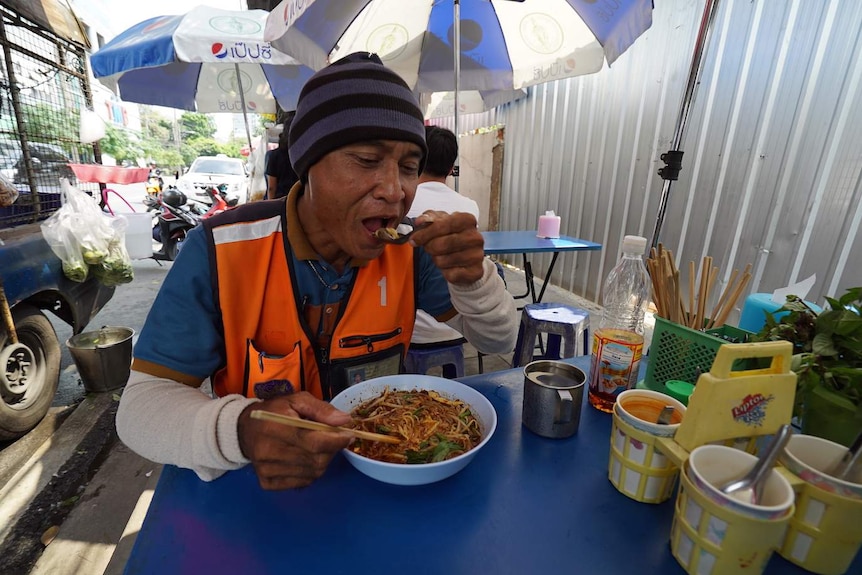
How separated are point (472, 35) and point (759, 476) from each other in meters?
4.24

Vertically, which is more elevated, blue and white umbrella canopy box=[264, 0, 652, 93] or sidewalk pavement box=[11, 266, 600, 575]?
blue and white umbrella canopy box=[264, 0, 652, 93]

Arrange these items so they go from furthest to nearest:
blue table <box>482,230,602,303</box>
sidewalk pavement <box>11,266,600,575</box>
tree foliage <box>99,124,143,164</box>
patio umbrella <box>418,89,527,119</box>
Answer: tree foliage <box>99,124,143,164</box> < patio umbrella <box>418,89,527,119</box> < blue table <box>482,230,602,303</box> < sidewalk pavement <box>11,266,600,575</box>

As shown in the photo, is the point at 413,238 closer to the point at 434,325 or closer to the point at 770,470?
the point at 770,470

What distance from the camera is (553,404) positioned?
117cm

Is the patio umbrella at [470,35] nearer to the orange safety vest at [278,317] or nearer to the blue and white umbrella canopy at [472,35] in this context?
the blue and white umbrella canopy at [472,35]

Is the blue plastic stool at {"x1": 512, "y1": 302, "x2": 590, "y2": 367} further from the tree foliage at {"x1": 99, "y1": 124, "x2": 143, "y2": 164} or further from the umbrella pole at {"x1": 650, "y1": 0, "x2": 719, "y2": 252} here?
the tree foliage at {"x1": 99, "y1": 124, "x2": 143, "y2": 164}

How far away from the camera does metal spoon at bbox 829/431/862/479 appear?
780 millimetres

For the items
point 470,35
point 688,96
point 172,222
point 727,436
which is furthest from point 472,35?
point 172,222

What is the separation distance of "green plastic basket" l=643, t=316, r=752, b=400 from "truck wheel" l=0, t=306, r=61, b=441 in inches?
150

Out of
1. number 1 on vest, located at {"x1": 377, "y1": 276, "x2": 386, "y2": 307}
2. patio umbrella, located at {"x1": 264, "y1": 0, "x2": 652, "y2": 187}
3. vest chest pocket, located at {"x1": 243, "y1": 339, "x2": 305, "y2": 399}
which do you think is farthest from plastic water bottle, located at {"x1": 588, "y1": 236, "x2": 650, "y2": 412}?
patio umbrella, located at {"x1": 264, "y1": 0, "x2": 652, "y2": 187}

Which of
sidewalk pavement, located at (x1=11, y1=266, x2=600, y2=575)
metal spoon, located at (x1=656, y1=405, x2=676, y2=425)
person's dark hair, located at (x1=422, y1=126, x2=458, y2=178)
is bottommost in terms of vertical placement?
sidewalk pavement, located at (x1=11, y1=266, x2=600, y2=575)

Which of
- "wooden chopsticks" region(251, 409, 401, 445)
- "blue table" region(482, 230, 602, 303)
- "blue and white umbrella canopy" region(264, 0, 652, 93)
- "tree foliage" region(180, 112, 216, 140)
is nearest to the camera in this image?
"wooden chopsticks" region(251, 409, 401, 445)

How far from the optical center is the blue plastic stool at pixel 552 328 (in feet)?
9.48

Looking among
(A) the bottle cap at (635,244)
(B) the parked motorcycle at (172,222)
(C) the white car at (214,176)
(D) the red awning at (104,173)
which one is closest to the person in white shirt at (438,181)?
(A) the bottle cap at (635,244)
